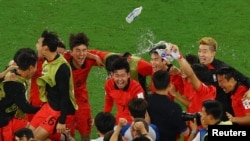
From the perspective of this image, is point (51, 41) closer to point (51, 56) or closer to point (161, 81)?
point (51, 56)

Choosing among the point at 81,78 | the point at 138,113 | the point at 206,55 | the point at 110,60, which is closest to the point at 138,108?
the point at 138,113

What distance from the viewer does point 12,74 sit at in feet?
31.7

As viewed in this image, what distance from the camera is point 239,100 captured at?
9.66 meters

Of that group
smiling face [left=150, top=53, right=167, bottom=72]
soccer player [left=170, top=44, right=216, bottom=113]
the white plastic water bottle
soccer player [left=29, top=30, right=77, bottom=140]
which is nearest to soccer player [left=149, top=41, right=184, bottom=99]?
smiling face [left=150, top=53, right=167, bottom=72]

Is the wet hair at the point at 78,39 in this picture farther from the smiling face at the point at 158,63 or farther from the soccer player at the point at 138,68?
the smiling face at the point at 158,63

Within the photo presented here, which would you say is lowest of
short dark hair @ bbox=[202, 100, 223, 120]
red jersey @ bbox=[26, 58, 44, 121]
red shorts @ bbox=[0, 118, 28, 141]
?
red shorts @ bbox=[0, 118, 28, 141]

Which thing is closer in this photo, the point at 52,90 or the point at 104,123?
the point at 104,123

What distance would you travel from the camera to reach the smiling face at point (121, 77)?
9695 mm

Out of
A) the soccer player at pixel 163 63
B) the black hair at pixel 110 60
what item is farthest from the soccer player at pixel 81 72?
the soccer player at pixel 163 63

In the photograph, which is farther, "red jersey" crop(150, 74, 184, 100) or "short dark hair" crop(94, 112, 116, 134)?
"red jersey" crop(150, 74, 184, 100)

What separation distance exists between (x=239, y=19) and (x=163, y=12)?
1.58 metres

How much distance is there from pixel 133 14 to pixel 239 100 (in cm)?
540

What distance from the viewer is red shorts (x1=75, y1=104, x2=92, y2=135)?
11031 millimetres

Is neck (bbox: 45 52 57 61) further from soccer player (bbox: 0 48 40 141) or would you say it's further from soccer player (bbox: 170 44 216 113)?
soccer player (bbox: 170 44 216 113)
